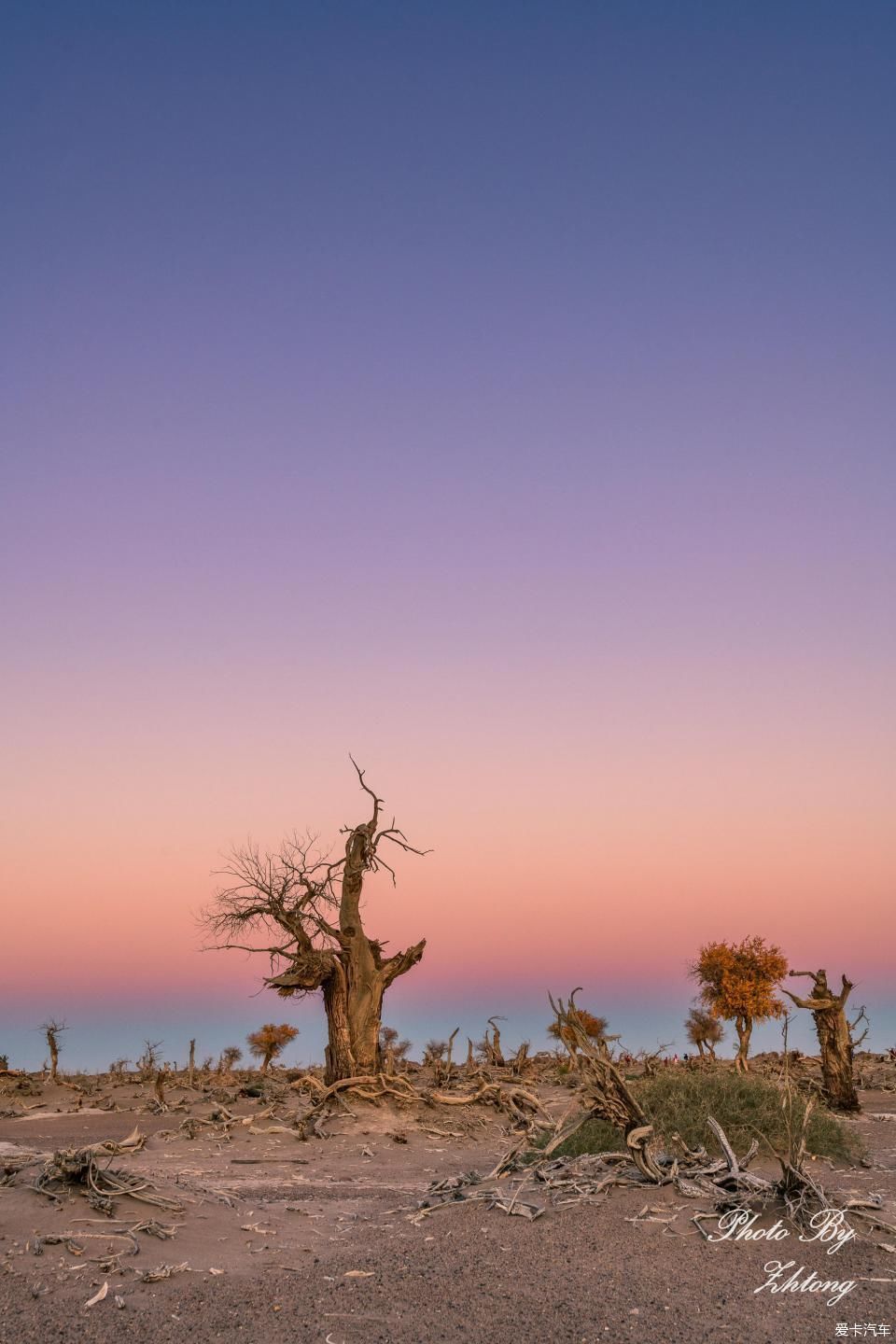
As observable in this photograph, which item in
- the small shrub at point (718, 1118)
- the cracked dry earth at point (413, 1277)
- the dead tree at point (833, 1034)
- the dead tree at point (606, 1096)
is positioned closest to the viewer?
the cracked dry earth at point (413, 1277)

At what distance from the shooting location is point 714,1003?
40188mm

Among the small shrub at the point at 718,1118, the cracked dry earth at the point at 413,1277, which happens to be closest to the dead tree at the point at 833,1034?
the small shrub at the point at 718,1118

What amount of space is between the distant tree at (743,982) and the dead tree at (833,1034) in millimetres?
14588

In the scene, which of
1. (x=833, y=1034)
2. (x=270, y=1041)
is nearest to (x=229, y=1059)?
(x=270, y=1041)

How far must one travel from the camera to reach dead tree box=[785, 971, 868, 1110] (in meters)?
24.3

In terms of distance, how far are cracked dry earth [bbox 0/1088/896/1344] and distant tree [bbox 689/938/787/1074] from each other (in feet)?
92.8

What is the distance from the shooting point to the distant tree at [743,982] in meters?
39.2

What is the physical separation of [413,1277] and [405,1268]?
231 mm

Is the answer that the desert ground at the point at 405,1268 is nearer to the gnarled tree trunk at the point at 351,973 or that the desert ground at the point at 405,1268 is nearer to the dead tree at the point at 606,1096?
the dead tree at the point at 606,1096

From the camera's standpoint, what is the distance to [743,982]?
39.3 metres

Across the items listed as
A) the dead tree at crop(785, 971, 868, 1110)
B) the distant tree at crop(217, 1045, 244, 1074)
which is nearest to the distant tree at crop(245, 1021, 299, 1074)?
the distant tree at crop(217, 1045, 244, 1074)

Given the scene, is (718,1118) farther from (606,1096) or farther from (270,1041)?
(270,1041)

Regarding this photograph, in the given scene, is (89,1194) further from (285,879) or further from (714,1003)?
(714,1003)

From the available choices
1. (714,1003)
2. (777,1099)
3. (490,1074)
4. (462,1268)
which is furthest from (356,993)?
(714,1003)
